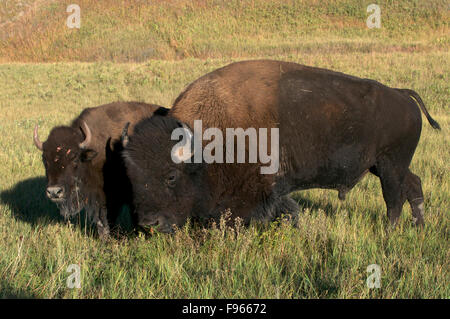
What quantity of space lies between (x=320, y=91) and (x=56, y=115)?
32.9 ft

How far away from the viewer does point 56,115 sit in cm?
1221

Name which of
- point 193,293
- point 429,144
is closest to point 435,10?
point 429,144

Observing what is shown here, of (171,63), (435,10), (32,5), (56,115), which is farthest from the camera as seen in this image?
(32,5)

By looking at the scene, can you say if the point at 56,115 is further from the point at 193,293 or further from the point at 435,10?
Answer: the point at 435,10

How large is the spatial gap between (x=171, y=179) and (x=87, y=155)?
4.37ft

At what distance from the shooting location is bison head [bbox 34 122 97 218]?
425 centimetres

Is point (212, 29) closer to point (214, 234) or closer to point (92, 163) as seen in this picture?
point (92, 163)

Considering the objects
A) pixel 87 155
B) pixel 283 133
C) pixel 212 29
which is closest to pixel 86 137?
pixel 87 155

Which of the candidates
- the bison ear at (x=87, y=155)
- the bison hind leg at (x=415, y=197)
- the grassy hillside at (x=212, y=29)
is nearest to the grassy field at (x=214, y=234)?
the bison hind leg at (x=415, y=197)

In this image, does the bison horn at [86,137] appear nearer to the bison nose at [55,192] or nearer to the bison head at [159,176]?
the bison nose at [55,192]

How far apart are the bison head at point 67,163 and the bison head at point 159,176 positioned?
102cm

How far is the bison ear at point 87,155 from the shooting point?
4531 millimetres

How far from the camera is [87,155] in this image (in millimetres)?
4559

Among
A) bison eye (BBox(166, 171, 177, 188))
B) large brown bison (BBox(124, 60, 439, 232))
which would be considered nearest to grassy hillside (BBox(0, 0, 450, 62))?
large brown bison (BBox(124, 60, 439, 232))
